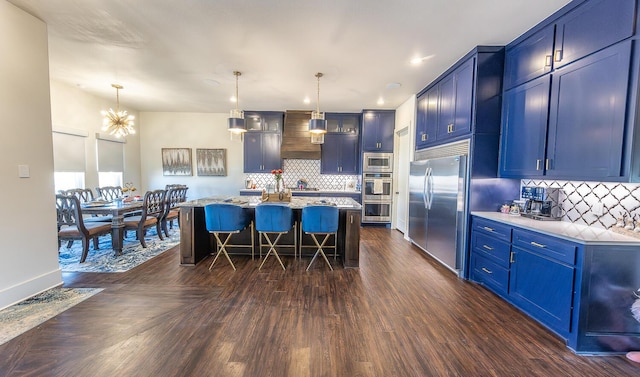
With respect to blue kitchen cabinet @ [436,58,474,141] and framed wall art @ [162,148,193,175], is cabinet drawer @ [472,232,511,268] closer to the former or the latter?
blue kitchen cabinet @ [436,58,474,141]

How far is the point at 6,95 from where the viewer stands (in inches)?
93.2

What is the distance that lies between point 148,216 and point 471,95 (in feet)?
18.2

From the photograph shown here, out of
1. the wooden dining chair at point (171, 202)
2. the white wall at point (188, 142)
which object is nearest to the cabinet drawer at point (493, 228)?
the wooden dining chair at point (171, 202)

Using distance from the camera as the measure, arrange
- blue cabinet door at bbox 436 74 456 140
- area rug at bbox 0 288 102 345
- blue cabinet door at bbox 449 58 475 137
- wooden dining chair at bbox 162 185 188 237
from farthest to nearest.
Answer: wooden dining chair at bbox 162 185 188 237 < blue cabinet door at bbox 436 74 456 140 < blue cabinet door at bbox 449 58 475 137 < area rug at bbox 0 288 102 345

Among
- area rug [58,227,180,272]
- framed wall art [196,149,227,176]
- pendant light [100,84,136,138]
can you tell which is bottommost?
area rug [58,227,180,272]

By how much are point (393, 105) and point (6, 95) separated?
587 centimetres

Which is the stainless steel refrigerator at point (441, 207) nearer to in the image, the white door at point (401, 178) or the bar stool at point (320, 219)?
the white door at point (401, 178)

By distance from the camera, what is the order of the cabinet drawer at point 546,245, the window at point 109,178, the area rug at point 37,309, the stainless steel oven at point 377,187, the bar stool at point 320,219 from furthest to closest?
1. the stainless steel oven at point 377,187
2. the window at point 109,178
3. the bar stool at point 320,219
4. the area rug at point 37,309
5. the cabinet drawer at point 546,245

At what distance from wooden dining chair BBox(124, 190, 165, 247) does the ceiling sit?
2.05 m

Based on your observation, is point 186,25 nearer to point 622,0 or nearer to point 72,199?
point 72,199

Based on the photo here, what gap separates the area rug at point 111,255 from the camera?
3386mm

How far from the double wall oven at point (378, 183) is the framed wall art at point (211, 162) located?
12.4ft

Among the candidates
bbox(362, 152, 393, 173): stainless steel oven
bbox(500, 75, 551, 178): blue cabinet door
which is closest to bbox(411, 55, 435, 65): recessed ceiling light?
bbox(500, 75, 551, 178): blue cabinet door

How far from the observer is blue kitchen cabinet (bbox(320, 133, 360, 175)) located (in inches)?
252
